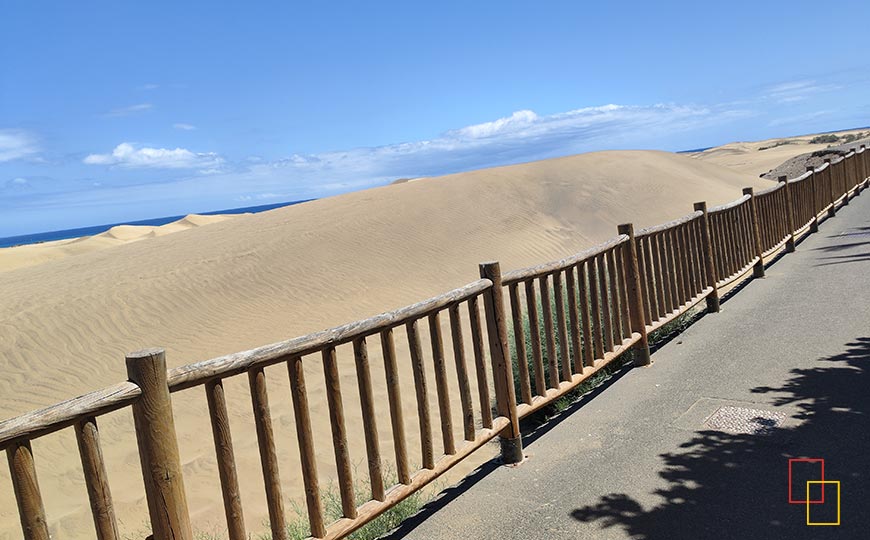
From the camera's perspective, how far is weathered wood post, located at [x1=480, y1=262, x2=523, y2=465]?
15.7ft

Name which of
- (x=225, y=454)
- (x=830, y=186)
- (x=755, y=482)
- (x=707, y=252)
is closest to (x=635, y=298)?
(x=707, y=252)

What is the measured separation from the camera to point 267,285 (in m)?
17.4

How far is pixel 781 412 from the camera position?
5.13m

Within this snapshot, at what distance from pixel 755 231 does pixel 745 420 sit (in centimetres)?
643

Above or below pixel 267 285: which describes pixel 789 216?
above

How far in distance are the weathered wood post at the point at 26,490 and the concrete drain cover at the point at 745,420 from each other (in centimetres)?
438

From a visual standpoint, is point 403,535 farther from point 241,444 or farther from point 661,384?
point 241,444

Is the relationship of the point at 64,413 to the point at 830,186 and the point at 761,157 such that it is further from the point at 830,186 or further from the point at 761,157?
the point at 761,157

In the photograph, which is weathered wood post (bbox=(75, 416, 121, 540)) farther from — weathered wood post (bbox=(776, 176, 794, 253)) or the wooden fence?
weathered wood post (bbox=(776, 176, 794, 253))

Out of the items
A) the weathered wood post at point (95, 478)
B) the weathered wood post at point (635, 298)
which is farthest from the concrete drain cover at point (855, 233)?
the weathered wood post at point (95, 478)

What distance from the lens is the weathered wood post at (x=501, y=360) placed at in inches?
189

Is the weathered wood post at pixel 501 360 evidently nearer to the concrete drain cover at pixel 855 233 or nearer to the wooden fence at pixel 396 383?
the wooden fence at pixel 396 383

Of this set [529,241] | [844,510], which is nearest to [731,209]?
[844,510]

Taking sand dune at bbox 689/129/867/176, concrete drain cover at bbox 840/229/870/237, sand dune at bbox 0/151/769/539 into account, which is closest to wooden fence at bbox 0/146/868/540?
sand dune at bbox 0/151/769/539
